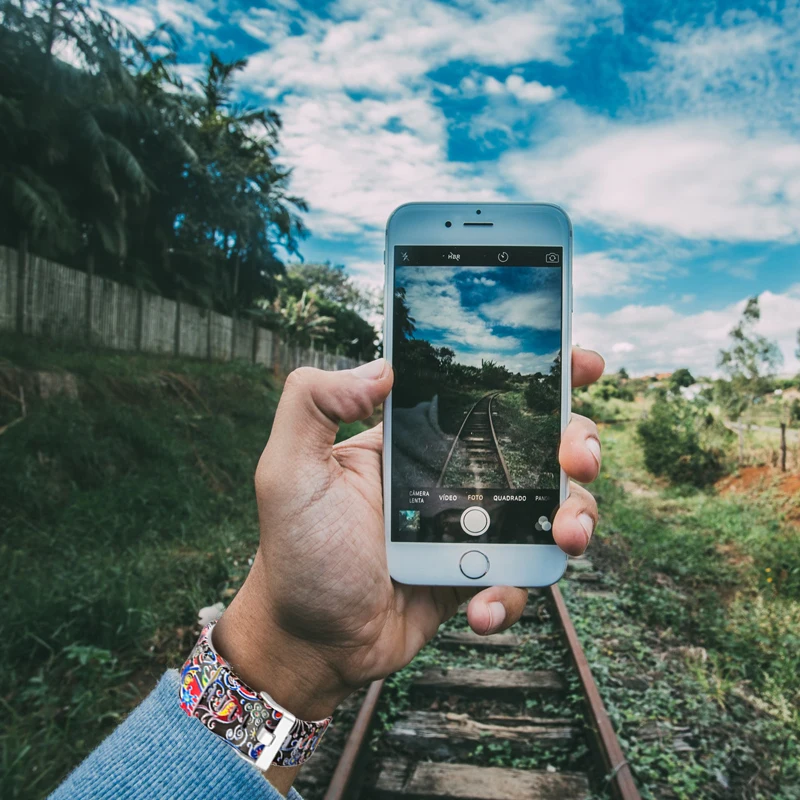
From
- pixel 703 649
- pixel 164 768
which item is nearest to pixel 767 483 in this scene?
pixel 703 649

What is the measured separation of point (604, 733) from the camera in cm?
327

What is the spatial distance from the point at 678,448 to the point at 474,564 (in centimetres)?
1235

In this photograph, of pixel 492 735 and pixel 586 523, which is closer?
pixel 586 523

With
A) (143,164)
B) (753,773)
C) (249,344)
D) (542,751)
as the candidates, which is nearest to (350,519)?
(542,751)

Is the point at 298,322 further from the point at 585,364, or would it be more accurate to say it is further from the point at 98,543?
the point at 585,364

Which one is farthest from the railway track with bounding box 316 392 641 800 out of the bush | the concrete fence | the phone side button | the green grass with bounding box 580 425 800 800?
the concrete fence

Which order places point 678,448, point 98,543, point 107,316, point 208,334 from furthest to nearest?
point 208,334
point 107,316
point 678,448
point 98,543

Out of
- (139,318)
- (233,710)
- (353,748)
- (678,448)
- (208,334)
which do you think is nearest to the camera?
(233,710)

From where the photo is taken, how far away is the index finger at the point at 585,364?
200cm

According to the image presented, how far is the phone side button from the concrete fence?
45.3 ft

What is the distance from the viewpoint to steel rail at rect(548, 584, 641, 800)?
116 inches

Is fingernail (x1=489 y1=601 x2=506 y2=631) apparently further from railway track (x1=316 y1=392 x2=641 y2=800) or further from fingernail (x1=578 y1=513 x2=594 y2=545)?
railway track (x1=316 y1=392 x2=641 y2=800)

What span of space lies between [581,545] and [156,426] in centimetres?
828

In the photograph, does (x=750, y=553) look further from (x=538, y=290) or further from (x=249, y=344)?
(x=249, y=344)
